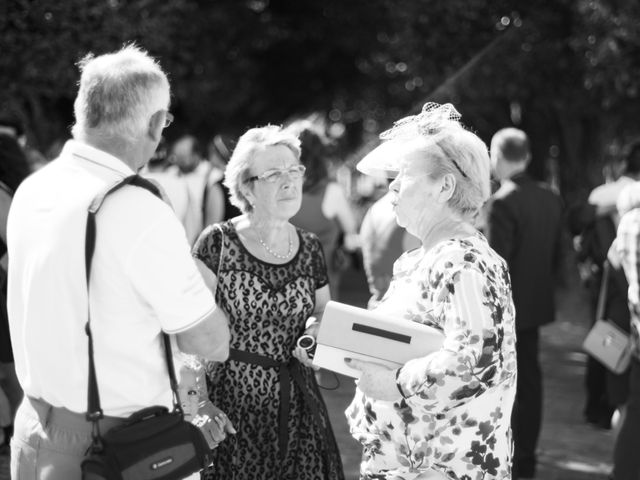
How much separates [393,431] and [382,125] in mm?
15837

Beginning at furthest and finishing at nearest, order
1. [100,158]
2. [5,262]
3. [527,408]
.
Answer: [527,408]
[5,262]
[100,158]

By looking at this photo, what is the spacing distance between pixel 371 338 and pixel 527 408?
340 cm

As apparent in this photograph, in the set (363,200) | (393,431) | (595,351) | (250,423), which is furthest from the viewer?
(363,200)

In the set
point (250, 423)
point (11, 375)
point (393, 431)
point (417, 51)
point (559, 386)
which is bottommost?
point (559, 386)

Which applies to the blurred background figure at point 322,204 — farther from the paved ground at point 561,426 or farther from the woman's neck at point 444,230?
the woman's neck at point 444,230

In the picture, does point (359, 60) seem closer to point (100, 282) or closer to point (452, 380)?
point (452, 380)

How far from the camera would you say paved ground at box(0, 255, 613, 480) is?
585 cm

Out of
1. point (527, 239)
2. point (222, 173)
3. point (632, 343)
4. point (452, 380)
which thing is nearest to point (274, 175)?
point (452, 380)

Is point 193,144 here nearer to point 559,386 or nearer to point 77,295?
point 559,386

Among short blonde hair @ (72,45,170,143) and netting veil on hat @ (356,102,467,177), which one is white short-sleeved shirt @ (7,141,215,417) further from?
netting veil on hat @ (356,102,467,177)

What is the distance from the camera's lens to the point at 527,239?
6.01 meters

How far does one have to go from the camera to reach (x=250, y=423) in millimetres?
3547

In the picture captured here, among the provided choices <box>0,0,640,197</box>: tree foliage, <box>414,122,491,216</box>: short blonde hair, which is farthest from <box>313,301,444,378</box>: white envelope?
<box>0,0,640,197</box>: tree foliage

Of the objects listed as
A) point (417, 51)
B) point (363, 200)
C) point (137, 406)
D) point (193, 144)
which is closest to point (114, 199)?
point (137, 406)
